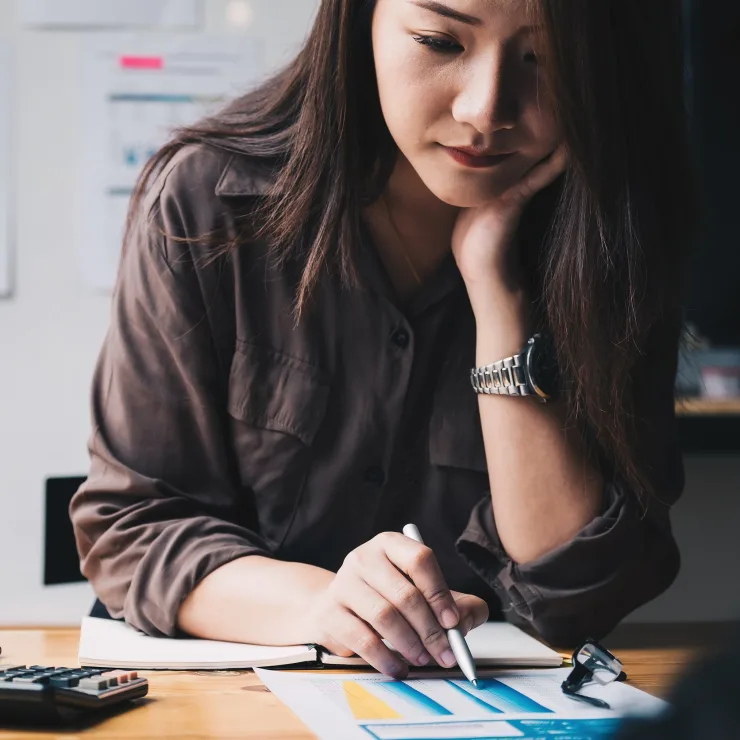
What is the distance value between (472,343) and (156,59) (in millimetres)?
1151

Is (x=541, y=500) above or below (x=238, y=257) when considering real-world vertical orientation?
below

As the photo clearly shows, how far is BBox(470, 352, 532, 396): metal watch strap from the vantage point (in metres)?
1.04

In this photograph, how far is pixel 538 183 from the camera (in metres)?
1.07

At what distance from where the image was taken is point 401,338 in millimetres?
1136

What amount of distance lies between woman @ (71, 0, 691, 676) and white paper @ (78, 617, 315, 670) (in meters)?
0.02

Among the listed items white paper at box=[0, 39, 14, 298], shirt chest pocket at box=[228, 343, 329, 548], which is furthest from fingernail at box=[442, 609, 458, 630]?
white paper at box=[0, 39, 14, 298]

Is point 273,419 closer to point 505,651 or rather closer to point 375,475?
point 375,475

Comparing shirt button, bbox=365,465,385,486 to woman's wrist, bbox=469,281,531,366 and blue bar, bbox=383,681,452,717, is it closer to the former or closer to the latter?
woman's wrist, bbox=469,281,531,366

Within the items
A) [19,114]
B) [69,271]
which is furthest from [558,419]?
[19,114]

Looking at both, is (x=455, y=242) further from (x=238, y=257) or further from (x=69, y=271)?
(x=69, y=271)

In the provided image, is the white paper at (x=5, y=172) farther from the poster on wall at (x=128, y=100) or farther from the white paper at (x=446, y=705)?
the white paper at (x=446, y=705)

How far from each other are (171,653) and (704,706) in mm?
623

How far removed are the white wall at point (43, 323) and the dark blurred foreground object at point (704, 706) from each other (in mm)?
1812

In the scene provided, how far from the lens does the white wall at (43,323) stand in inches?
78.3
